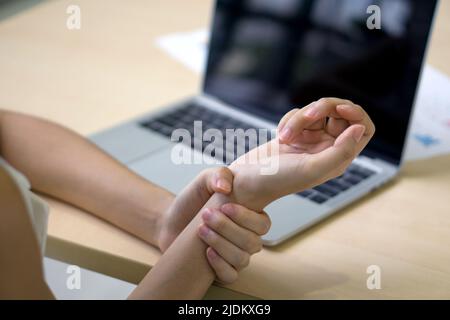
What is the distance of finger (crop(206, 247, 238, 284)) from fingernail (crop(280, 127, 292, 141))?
14 centimetres

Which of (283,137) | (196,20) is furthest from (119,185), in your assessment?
(196,20)

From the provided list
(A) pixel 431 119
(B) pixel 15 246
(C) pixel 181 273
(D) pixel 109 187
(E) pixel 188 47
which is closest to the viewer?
(B) pixel 15 246

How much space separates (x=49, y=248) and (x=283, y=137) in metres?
0.29

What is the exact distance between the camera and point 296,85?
1051mm

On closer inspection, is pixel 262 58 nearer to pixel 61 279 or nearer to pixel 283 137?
pixel 283 137

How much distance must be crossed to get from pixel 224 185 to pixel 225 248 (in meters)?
0.07

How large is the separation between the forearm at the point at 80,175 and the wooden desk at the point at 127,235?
0.02 m

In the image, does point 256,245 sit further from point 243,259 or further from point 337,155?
point 337,155

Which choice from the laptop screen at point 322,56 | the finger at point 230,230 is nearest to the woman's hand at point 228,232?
the finger at point 230,230

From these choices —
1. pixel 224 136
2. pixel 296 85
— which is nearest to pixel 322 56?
pixel 296 85

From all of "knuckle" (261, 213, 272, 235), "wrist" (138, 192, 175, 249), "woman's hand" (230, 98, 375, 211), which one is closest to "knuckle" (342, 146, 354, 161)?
"woman's hand" (230, 98, 375, 211)

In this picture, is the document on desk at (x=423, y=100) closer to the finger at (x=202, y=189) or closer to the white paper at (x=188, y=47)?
the white paper at (x=188, y=47)

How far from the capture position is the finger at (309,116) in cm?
78
